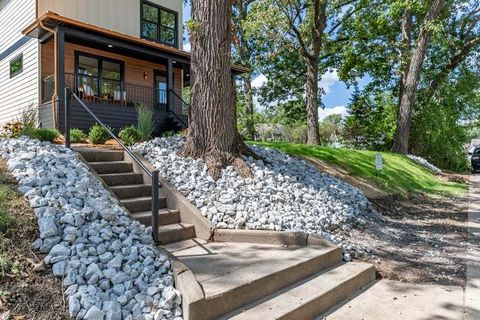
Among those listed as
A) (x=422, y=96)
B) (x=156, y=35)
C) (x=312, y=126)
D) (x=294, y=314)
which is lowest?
(x=294, y=314)

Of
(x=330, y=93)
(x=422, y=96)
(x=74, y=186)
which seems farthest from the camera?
(x=330, y=93)

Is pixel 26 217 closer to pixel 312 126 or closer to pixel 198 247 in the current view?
pixel 198 247

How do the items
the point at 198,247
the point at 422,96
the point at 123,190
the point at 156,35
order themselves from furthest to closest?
the point at 422,96 < the point at 156,35 < the point at 123,190 < the point at 198,247

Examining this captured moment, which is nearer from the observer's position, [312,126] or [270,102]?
[312,126]

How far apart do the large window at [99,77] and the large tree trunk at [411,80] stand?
1141cm

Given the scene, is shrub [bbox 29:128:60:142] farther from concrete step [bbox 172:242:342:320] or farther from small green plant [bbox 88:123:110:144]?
concrete step [bbox 172:242:342:320]

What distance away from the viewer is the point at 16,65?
41.9 ft

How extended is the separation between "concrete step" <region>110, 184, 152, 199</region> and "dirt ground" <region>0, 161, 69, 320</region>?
1.55 m

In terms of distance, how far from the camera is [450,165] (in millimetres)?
18734

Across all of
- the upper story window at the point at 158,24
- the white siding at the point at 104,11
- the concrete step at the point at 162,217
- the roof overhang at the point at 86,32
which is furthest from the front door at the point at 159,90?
the concrete step at the point at 162,217

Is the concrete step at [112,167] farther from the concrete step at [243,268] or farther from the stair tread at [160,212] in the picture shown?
the concrete step at [243,268]

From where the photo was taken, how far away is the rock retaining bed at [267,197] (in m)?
4.76

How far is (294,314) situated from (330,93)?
66.4 feet

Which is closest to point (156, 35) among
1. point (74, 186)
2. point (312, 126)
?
point (312, 126)
